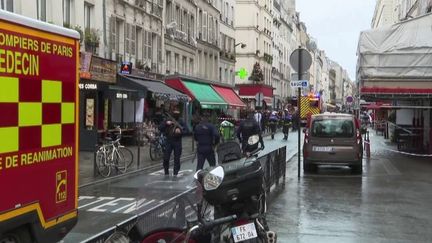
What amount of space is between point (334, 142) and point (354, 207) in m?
5.90

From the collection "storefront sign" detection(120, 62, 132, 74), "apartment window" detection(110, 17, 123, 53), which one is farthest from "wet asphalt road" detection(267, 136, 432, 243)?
"apartment window" detection(110, 17, 123, 53)

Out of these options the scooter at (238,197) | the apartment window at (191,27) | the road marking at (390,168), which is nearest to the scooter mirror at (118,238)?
the scooter at (238,197)

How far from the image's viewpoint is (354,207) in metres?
10.5

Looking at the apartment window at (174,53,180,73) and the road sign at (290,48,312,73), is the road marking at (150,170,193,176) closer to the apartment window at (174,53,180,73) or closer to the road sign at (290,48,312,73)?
the road sign at (290,48,312,73)

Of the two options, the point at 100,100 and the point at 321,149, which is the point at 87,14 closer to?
the point at 100,100

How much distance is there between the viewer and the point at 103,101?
25375mm

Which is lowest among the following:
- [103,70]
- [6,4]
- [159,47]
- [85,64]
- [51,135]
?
[51,135]

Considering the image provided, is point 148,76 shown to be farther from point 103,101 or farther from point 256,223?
point 256,223

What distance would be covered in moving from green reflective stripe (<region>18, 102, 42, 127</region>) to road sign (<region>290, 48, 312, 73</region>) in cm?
973

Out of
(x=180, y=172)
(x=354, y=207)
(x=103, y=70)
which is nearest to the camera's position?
(x=354, y=207)

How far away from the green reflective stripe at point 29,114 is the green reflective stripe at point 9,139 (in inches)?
4.5

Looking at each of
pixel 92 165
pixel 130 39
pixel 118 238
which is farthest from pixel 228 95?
pixel 118 238

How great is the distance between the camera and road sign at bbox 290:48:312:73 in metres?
14.3

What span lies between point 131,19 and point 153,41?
12.6 ft
